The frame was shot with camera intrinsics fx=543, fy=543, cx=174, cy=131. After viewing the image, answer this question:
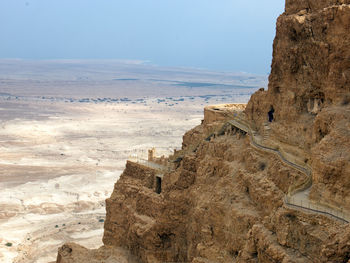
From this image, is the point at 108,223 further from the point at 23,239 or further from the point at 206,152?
the point at 23,239

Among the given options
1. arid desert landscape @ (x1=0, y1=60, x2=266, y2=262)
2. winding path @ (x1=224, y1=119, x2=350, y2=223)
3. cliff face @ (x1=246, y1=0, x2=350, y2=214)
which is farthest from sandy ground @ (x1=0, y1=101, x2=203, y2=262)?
winding path @ (x1=224, y1=119, x2=350, y2=223)

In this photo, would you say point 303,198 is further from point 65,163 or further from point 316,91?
point 65,163

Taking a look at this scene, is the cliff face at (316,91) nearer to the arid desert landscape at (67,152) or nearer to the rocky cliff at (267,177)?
the rocky cliff at (267,177)

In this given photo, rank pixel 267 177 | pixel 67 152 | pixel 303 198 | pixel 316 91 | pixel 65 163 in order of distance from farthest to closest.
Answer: pixel 67 152
pixel 65 163
pixel 316 91
pixel 267 177
pixel 303 198

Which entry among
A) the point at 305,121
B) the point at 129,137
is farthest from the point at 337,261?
the point at 129,137

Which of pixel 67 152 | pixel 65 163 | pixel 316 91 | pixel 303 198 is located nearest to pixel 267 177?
pixel 303 198

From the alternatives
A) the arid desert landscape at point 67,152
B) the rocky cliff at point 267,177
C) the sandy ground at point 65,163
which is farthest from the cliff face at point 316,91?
the sandy ground at point 65,163
